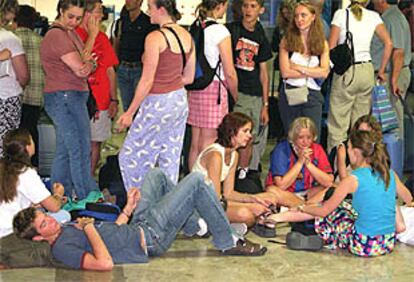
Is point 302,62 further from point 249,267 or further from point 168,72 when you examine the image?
point 249,267

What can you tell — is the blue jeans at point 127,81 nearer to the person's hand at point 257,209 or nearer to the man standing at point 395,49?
the person's hand at point 257,209

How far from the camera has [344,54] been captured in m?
6.52

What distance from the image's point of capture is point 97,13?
6.23 m

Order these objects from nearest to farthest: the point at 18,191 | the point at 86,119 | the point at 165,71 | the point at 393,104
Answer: the point at 18,191, the point at 165,71, the point at 86,119, the point at 393,104

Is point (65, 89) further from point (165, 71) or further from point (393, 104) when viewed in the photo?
point (393, 104)

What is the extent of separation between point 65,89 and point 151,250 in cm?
136

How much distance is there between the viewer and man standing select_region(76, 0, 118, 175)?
6.22 metres

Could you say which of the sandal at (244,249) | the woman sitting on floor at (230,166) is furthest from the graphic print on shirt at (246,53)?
the sandal at (244,249)

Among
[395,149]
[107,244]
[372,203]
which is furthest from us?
[395,149]

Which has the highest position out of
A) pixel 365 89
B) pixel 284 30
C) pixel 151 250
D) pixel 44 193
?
pixel 284 30

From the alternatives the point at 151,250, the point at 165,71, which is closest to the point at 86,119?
the point at 165,71

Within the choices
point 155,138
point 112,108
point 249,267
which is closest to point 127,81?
point 112,108

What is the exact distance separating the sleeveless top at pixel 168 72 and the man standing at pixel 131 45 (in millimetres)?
1365

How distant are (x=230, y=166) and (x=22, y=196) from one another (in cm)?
132
